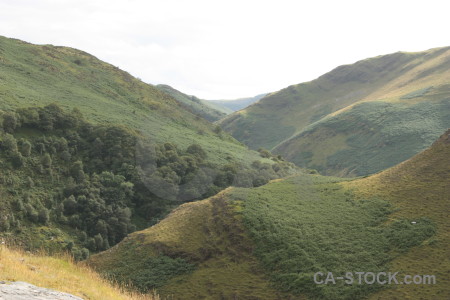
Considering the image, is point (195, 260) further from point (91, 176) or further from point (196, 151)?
point (196, 151)

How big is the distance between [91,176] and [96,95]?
4726cm

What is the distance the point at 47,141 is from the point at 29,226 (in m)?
22.4

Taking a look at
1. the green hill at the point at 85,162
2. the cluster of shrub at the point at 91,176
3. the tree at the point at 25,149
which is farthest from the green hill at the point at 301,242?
the tree at the point at 25,149

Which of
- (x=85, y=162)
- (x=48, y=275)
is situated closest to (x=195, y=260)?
(x=48, y=275)

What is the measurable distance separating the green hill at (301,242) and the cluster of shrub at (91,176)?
2282 cm

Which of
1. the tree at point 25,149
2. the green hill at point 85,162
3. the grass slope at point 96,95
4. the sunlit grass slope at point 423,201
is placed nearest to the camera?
the sunlit grass slope at point 423,201

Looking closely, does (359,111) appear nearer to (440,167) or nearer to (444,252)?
(440,167)

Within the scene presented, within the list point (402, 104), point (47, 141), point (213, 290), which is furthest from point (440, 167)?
point (402, 104)

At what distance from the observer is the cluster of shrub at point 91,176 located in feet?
183

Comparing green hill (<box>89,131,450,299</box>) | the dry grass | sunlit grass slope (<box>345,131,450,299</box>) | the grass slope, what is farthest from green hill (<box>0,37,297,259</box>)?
sunlit grass slope (<box>345,131,450,299</box>)

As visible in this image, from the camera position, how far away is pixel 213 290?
2541 centimetres

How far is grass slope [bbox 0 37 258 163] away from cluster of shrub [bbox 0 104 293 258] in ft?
27.1

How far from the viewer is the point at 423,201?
3005 cm

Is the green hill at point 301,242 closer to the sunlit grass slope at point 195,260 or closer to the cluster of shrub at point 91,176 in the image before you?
the sunlit grass slope at point 195,260
